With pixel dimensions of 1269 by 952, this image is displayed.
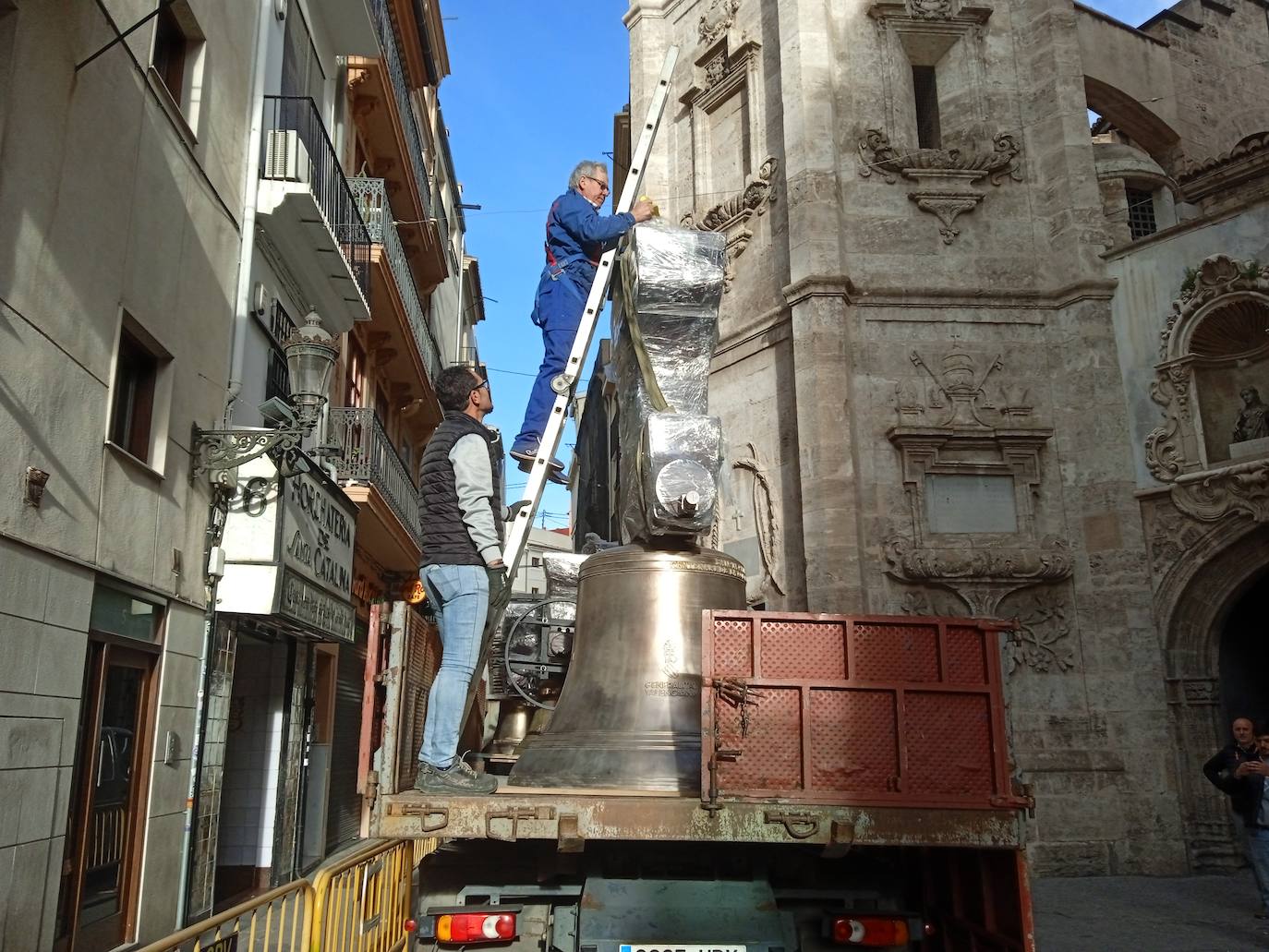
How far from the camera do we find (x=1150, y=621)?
40.6 ft

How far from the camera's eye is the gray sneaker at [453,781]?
422 cm

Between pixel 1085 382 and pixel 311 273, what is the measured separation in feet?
31.2

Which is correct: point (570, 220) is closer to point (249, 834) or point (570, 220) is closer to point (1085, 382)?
point (249, 834)

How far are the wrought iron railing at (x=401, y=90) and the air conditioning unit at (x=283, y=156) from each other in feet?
14.5

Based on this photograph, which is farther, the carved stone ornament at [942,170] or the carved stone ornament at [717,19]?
the carved stone ornament at [717,19]

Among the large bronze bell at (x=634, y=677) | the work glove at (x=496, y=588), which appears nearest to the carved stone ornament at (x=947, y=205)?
the large bronze bell at (x=634, y=677)

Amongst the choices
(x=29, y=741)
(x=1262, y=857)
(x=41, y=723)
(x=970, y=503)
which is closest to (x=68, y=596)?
(x=41, y=723)

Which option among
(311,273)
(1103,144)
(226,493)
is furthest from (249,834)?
(1103,144)

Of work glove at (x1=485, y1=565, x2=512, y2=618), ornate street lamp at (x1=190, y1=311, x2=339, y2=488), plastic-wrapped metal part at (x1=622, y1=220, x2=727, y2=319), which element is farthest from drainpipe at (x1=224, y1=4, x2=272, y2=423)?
work glove at (x1=485, y1=565, x2=512, y2=618)

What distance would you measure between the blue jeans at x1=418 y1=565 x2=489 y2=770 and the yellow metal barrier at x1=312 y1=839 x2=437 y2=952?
0.63m

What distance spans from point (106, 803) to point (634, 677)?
4.12m

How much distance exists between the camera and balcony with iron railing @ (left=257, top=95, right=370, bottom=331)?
32.6 ft

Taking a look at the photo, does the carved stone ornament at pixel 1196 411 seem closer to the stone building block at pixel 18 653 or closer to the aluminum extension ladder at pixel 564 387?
the aluminum extension ladder at pixel 564 387

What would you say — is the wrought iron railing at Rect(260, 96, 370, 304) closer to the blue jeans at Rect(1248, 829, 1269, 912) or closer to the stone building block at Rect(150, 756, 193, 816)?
the stone building block at Rect(150, 756, 193, 816)
